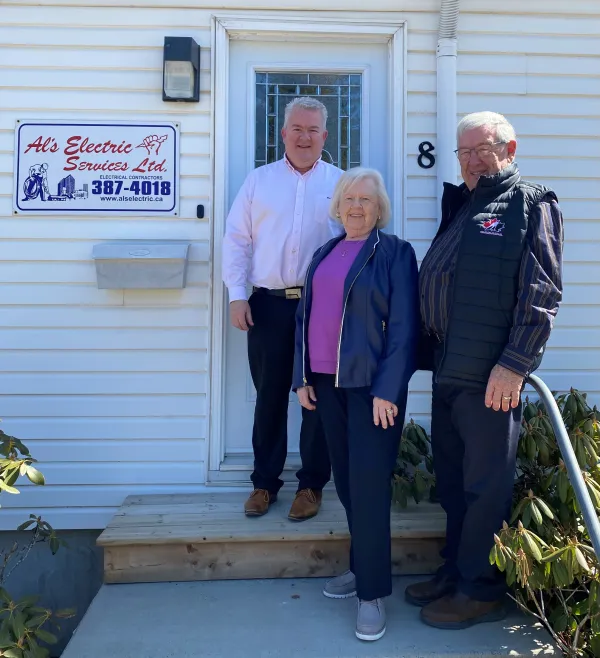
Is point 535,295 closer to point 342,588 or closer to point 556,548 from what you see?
point 556,548

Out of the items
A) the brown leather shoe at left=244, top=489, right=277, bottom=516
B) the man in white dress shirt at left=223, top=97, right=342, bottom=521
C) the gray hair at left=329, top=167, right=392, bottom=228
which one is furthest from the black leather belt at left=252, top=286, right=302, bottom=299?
the brown leather shoe at left=244, top=489, right=277, bottom=516

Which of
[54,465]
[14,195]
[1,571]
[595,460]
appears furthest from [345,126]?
[1,571]

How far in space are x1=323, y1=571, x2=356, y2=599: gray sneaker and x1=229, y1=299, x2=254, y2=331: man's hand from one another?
1174 mm

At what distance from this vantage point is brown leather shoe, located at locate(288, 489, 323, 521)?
3.07 metres

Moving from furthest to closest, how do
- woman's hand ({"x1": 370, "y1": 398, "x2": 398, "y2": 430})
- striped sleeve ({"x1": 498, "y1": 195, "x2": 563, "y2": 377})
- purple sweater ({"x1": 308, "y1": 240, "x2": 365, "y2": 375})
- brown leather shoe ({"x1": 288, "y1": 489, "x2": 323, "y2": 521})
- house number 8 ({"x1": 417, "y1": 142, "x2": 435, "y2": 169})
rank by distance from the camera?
house number 8 ({"x1": 417, "y1": 142, "x2": 435, "y2": 169}) < brown leather shoe ({"x1": 288, "y1": 489, "x2": 323, "y2": 521}) < purple sweater ({"x1": 308, "y1": 240, "x2": 365, "y2": 375}) < woman's hand ({"x1": 370, "y1": 398, "x2": 398, "y2": 430}) < striped sleeve ({"x1": 498, "y1": 195, "x2": 563, "y2": 377})

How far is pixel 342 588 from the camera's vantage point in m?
2.79

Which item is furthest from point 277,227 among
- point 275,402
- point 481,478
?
point 481,478

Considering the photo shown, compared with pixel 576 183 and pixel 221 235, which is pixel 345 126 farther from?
pixel 576 183

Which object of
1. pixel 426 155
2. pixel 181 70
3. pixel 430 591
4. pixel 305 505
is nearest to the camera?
pixel 430 591

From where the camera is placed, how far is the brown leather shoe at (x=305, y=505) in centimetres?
307

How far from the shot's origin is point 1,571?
10.4ft

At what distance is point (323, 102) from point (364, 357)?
A: 6.08 ft

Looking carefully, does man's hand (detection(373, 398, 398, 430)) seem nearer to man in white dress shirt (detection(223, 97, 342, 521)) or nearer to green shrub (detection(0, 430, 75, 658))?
man in white dress shirt (detection(223, 97, 342, 521))

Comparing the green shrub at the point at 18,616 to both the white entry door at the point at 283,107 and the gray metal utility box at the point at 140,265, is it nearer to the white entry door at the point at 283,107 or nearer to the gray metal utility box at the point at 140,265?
the gray metal utility box at the point at 140,265
